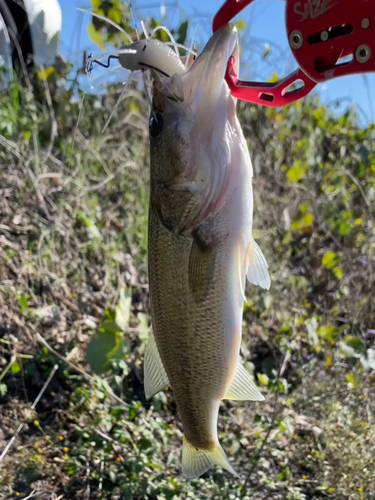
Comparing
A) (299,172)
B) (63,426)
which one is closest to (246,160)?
(63,426)

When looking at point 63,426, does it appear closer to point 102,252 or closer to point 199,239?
point 102,252

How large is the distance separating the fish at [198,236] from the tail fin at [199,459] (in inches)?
5.4

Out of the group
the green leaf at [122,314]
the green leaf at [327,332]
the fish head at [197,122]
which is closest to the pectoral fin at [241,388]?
the fish head at [197,122]

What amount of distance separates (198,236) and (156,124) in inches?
11.6

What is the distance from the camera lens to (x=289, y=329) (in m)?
3.54

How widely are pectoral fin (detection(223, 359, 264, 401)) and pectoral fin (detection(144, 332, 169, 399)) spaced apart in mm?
186

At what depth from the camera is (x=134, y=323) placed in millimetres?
3531

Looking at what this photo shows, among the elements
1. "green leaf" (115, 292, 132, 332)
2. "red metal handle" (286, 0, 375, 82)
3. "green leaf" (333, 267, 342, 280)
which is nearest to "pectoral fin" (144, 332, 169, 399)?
"red metal handle" (286, 0, 375, 82)

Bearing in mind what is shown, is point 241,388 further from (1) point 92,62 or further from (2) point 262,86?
(1) point 92,62

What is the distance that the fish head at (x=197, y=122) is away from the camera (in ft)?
3.92

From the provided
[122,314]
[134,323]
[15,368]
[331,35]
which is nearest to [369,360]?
[122,314]

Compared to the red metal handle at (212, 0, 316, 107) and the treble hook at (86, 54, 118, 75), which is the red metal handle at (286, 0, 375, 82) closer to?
the red metal handle at (212, 0, 316, 107)

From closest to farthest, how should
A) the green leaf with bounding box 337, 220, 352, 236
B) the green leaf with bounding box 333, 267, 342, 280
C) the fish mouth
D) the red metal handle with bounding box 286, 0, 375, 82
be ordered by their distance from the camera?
the red metal handle with bounding box 286, 0, 375, 82 → the fish mouth → the green leaf with bounding box 333, 267, 342, 280 → the green leaf with bounding box 337, 220, 352, 236

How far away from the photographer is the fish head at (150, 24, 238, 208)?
47.1 inches
